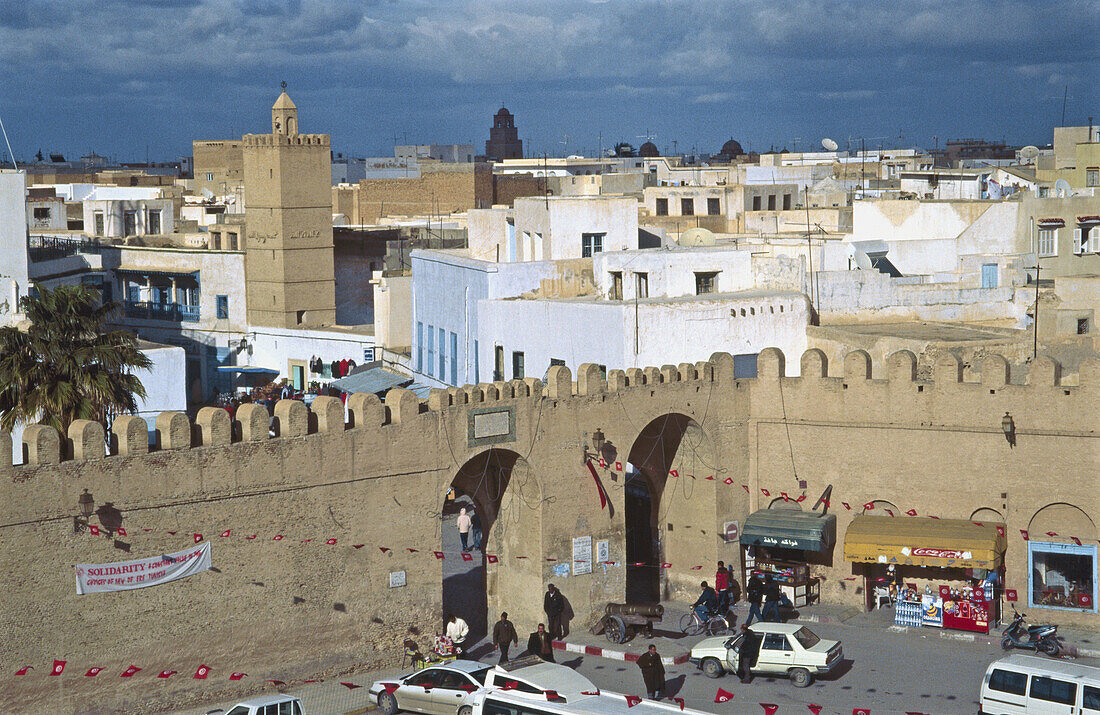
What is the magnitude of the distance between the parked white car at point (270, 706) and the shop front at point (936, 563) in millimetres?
9531

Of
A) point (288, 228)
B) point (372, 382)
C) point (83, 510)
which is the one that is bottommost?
point (372, 382)

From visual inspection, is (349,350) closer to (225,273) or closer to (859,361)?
(225,273)

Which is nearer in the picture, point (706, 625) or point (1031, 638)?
point (1031, 638)

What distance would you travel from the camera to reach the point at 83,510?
17453 millimetres

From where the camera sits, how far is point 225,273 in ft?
159

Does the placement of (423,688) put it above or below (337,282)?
below

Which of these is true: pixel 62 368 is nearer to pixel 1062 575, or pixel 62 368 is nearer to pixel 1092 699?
pixel 1092 699

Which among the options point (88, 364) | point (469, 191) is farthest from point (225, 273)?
point (88, 364)

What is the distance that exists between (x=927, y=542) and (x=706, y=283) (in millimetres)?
9646

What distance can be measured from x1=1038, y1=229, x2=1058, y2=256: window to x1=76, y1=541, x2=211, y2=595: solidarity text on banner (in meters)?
24.4

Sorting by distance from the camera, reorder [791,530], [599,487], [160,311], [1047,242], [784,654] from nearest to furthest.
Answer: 1. [784,654]
2. [599,487]
3. [791,530]
4. [1047,242]
5. [160,311]

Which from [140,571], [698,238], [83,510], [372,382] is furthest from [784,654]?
[372,382]

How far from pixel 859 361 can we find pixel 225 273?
97.2 feet

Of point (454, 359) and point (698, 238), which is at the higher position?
point (698, 238)
